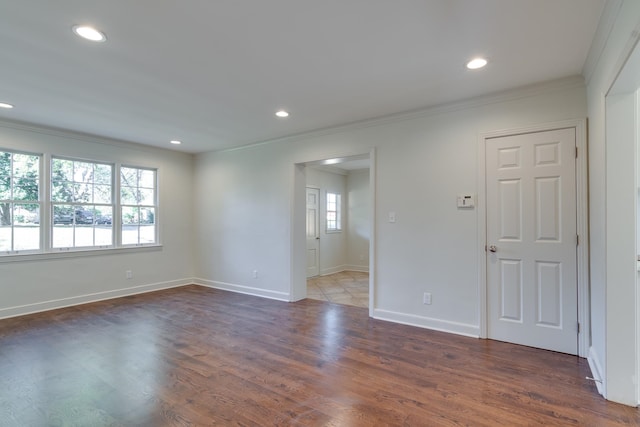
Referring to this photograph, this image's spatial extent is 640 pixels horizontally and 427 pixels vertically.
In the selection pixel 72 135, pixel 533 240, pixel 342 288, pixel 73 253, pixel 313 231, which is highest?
pixel 72 135

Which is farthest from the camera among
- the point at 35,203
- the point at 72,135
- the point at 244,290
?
the point at 244,290

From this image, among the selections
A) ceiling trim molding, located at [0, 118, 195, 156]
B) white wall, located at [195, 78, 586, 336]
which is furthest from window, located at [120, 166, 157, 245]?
white wall, located at [195, 78, 586, 336]

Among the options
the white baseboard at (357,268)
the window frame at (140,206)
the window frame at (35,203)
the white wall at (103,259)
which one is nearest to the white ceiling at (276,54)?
the window frame at (35,203)

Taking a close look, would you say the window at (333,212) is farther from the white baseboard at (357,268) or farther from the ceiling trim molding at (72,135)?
the ceiling trim molding at (72,135)

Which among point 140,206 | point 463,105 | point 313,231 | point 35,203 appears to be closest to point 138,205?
point 140,206

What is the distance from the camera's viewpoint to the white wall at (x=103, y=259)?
13.9 ft

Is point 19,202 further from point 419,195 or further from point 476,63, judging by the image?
point 476,63

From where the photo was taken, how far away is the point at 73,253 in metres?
4.72

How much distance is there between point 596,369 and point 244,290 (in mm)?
4538

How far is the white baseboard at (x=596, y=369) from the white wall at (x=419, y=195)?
929mm

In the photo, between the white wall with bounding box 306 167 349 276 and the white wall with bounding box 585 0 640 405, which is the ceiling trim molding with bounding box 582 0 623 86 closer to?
the white wall with bounding box 585 0 640 405

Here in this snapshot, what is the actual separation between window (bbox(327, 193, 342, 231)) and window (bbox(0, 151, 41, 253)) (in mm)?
5188

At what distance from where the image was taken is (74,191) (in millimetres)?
4812

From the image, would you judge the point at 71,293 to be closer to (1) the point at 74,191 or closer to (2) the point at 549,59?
(1) the point at 74,191
